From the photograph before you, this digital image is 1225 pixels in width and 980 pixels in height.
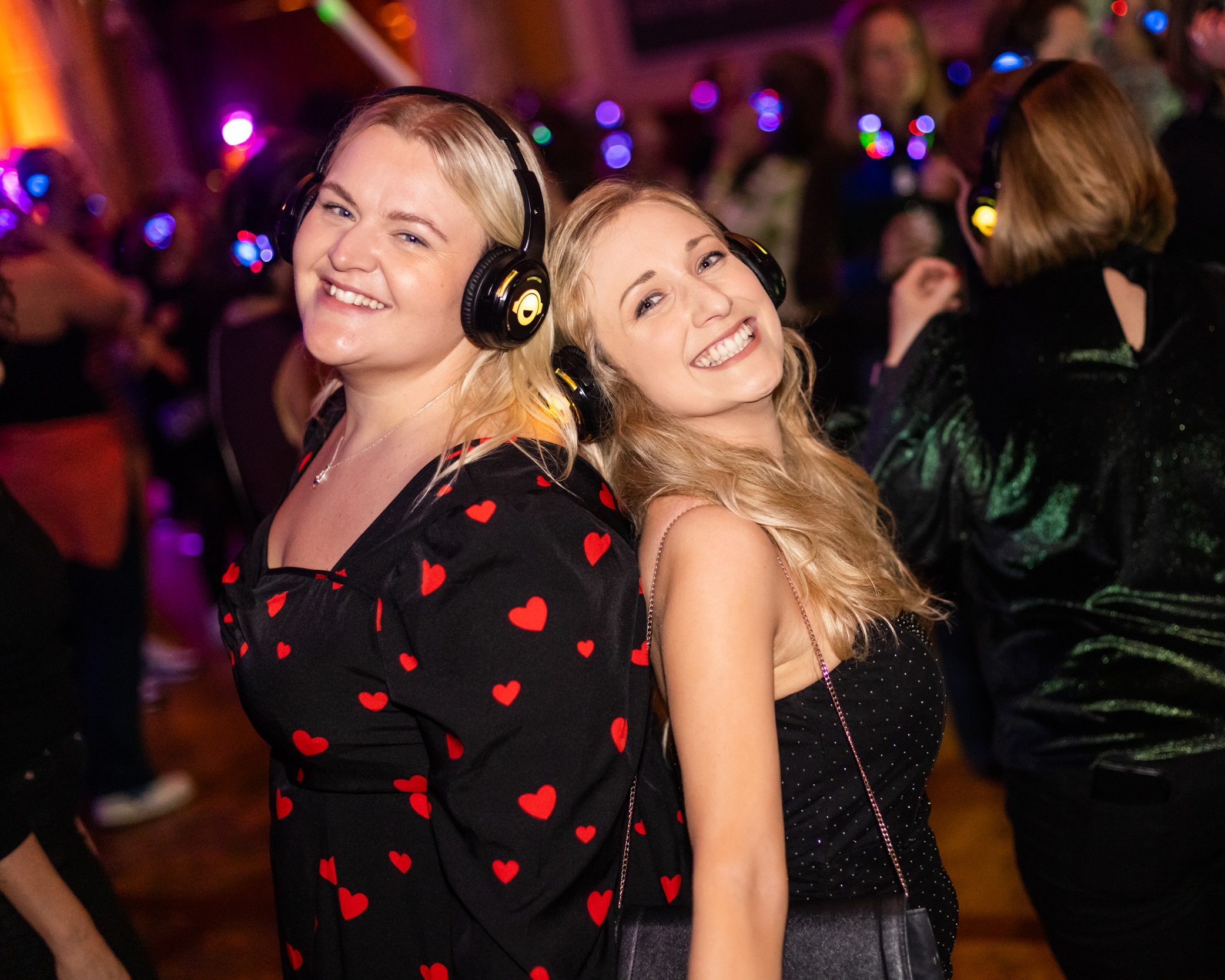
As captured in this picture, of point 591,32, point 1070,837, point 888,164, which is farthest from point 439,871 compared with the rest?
point 591,32

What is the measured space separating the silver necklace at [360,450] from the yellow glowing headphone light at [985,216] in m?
0.96

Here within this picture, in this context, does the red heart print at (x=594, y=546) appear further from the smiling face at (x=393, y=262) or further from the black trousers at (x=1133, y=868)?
the black trousers at (x=1133, y=868)

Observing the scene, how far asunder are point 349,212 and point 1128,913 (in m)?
1.58

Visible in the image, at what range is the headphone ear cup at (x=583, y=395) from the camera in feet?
4.59

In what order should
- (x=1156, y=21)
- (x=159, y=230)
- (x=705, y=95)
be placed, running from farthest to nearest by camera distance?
(x=705, y=95), (x=159, y=230), (x=1156, y=21)

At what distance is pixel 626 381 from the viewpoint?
148 cm

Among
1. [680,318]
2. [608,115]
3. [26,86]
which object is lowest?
[680,318]

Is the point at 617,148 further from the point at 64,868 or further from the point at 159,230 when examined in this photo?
the point at 64,868

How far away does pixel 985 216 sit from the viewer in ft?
5.98

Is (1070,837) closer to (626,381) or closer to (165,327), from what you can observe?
(626,381)

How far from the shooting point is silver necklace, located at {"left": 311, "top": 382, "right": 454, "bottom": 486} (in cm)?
149

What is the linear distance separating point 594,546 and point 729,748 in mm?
278

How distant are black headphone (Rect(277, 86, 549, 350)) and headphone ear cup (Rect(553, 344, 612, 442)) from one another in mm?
62

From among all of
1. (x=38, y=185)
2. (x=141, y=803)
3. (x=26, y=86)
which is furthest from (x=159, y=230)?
(x=26, y=86)
